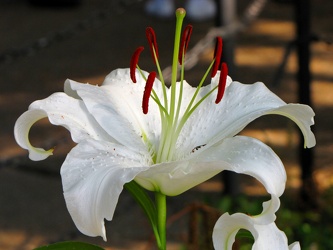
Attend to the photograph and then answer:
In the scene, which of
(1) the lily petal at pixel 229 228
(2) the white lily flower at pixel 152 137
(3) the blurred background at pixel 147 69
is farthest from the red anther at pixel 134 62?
(3) the blurred background at pixel 147 69

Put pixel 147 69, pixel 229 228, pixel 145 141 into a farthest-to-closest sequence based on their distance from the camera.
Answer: pixel 147 69 < pixel 145 141 < pixel 229 228

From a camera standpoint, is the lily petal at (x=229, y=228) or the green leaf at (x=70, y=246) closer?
the lily petal at (x=229, y=228)

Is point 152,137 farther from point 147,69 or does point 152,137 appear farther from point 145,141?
point 147,69

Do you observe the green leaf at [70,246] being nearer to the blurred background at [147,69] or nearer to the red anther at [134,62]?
the red anther at [134,62]

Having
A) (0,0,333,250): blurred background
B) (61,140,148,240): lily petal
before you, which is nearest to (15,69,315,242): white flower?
(61,140,148,240): lily petal

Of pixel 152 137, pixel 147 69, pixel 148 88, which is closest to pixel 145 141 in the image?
pixel 152 137

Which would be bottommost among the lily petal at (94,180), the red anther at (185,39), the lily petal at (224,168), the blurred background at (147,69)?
the blurred background at (147,69)
